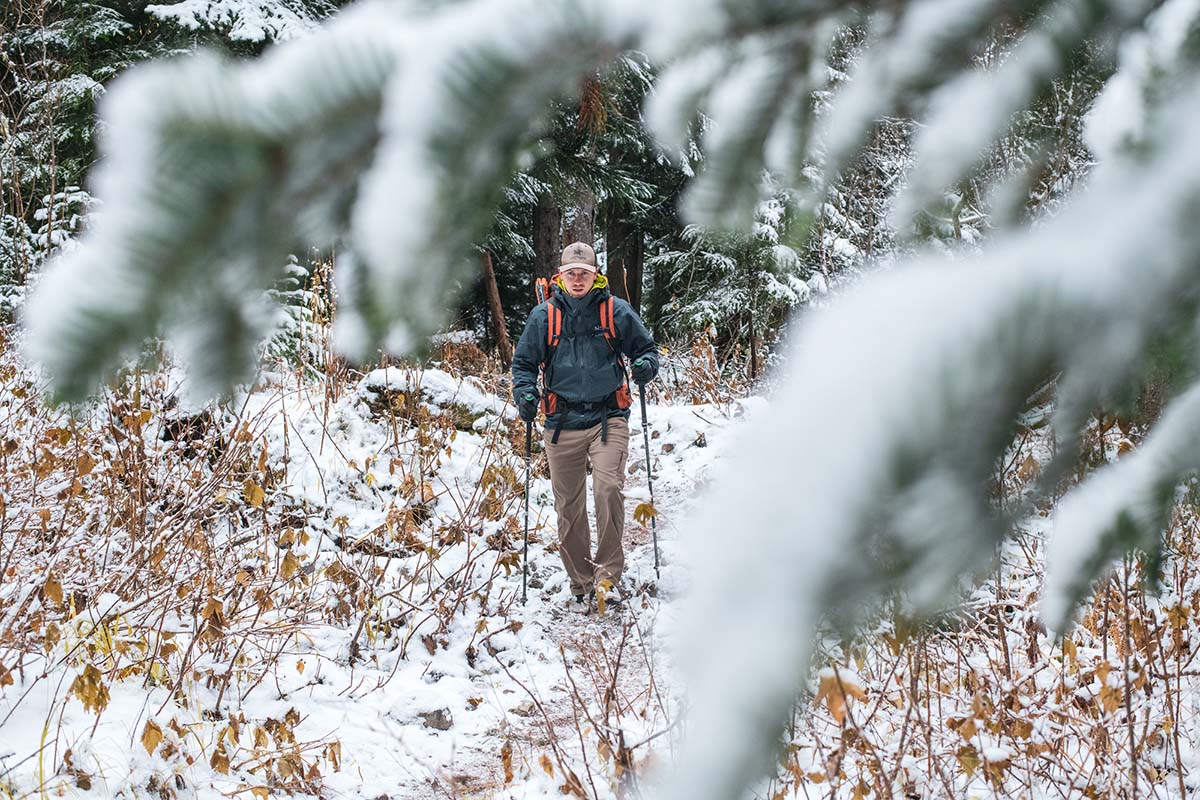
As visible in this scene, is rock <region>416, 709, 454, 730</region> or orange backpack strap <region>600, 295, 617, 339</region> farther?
orange backpack strap <region>600, 295, 617, 339</region>

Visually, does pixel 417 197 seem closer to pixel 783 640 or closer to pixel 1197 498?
pixel 783 640

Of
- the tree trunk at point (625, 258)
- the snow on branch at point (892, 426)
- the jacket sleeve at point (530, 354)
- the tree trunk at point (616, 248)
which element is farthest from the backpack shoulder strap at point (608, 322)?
the tree trunk at point (616, 248)

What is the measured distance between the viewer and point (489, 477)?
4617 mm

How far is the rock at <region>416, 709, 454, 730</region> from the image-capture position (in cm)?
326

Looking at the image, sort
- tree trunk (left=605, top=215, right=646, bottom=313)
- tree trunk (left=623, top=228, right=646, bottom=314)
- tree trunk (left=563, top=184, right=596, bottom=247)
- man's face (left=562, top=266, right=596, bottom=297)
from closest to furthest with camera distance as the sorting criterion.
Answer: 1. man's face (left=562, top=266, right=596, bottom=297)
2. tree trunk (left=563, top=184, right=596, bottom=247)
3. tree trunk (left=605, top=215, right=646, bottom=313)
4. tree trunk (left=623, top=228, right=646, bottom=314)

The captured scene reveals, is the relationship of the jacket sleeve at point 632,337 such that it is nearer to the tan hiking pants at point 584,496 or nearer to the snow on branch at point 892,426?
the tan hiking pants at point 584,496

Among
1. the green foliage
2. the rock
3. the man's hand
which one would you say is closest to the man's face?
the man's hand

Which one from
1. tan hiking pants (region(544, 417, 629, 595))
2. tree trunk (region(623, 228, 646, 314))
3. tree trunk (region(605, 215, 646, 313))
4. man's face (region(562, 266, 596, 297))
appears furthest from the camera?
tree trunk (region(623, 228, 646, 314))

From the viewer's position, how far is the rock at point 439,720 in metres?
3.26

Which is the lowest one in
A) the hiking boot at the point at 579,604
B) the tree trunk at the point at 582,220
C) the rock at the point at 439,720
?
the rock at the point at 439,720

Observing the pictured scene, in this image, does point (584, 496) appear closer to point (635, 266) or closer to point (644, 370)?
point (644, 370)

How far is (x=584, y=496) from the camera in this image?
458 cm

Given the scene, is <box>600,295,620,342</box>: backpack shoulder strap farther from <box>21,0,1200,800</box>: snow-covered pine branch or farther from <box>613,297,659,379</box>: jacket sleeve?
<box>21,0,1200,800</box>: snow-covered pine branch

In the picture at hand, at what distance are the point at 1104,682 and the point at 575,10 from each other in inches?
88.1
